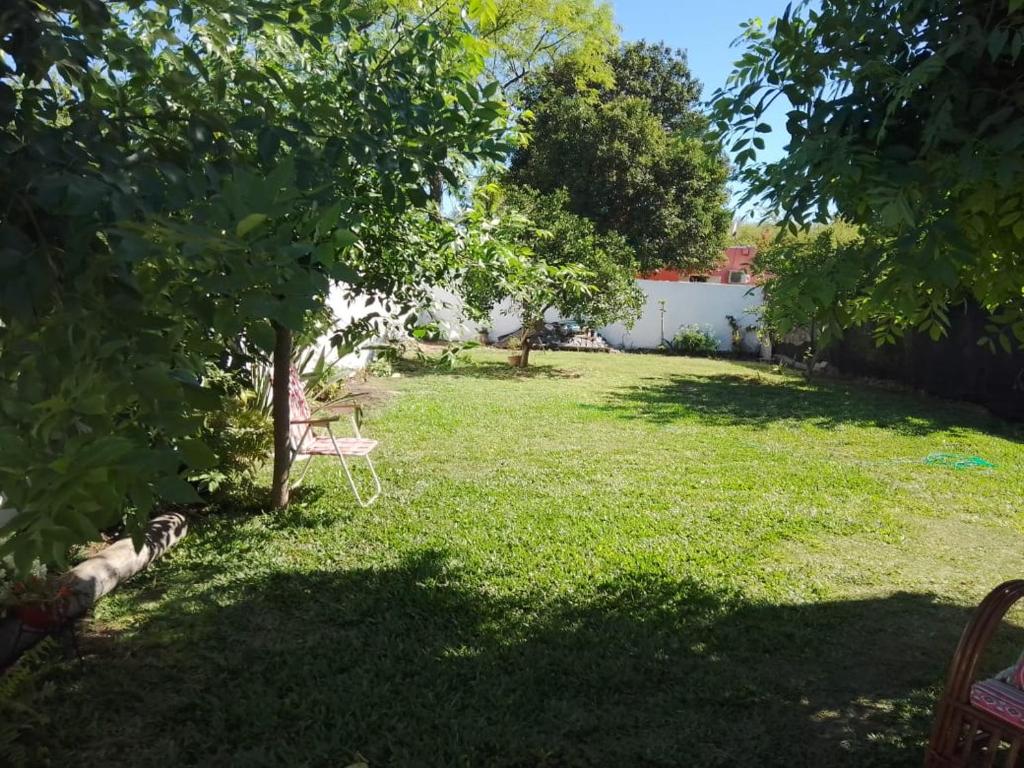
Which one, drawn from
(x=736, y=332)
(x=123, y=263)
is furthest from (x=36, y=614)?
(x=736, y=332)

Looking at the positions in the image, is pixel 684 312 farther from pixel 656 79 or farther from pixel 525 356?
pixel 656 79

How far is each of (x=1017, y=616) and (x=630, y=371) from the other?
40.0 feet

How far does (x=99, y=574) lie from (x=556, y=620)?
231 centimetres

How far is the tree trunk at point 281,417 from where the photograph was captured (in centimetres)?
500

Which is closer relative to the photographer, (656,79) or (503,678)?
(503,678)

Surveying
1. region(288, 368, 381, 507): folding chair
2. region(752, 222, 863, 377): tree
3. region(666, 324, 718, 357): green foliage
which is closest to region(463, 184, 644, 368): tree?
region(666, 324, 718, 357): green foliage

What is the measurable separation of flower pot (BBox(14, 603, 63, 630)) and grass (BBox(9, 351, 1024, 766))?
0.72ft

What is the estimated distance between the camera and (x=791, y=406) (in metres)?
11.4

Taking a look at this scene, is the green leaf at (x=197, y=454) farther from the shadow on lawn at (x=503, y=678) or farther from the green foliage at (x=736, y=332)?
the green foliage at (x=736, y=332)

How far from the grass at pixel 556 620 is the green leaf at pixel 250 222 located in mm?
2199

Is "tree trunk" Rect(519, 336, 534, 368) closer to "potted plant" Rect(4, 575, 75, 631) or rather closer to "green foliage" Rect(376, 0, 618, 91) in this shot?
"green foliage" Rect(376, 0, 618, 91)

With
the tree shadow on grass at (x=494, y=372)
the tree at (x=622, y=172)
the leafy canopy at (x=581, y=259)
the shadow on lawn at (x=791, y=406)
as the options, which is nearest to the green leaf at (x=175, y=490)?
the shadow on lawn at (x=791, y=406)

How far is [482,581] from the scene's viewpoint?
14.1 feet

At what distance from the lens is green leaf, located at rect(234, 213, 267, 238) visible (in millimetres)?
1139
